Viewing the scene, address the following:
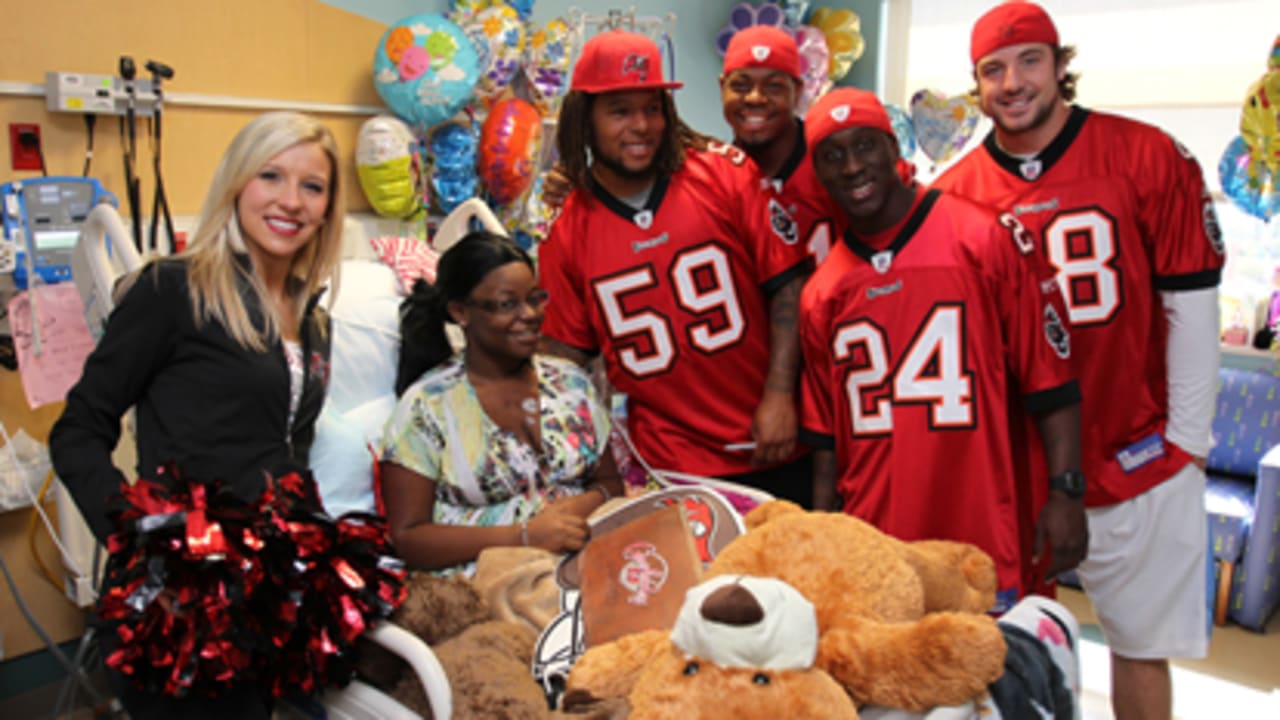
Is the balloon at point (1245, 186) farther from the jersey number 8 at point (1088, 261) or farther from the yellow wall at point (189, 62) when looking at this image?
the yellow wall at point (189, 62)

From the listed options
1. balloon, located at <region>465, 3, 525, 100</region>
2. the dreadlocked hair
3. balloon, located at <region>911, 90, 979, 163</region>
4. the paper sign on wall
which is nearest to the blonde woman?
the dreadlocked hair

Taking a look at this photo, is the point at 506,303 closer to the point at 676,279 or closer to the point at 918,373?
the point at 676,279

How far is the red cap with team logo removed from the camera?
1841 millimetres

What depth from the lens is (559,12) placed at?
4.53 m

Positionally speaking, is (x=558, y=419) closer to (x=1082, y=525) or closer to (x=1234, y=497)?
(x=1082, y=525)

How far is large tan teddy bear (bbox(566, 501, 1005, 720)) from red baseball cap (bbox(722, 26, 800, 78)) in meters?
1.21

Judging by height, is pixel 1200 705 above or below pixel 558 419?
below

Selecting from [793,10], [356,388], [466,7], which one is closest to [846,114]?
[356,388]

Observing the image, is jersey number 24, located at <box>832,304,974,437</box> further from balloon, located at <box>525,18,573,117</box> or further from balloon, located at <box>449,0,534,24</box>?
balloon, located at <box>525,18,573,117</box>

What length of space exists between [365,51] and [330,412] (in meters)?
1.99

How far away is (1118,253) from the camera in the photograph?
6.73ft

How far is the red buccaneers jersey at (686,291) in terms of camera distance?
7.16 ft

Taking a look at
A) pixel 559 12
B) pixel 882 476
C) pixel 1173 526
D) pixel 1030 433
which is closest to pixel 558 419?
pixel 882 476

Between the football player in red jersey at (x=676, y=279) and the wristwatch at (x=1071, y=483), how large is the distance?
1.81 feet
